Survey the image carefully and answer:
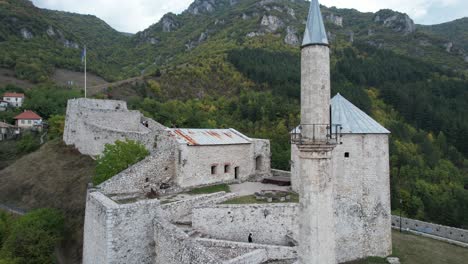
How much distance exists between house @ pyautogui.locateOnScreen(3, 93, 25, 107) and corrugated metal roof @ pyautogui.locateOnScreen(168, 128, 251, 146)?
47287 mm

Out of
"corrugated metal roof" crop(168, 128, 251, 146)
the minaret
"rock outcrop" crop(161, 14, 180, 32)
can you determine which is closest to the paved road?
"corrugated metal roof" crop(168, 128, 251, 146)

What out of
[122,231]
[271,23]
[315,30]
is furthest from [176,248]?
[271,23]

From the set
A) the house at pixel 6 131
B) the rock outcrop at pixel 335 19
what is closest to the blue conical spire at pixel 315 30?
the house at pixel 6 131

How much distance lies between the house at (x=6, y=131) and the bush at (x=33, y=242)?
110 ft

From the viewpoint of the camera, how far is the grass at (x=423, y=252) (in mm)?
14127

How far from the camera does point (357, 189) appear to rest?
46.0 feet

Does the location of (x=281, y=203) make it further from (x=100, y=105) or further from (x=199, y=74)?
(x=199, y=74)

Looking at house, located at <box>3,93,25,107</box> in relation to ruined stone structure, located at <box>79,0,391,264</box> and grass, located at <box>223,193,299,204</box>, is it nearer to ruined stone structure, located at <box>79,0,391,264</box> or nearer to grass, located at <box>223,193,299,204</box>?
ruined stone structure, located at <box>79,0,391,264</box>

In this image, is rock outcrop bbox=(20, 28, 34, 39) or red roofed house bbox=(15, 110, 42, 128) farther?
rock outcrop bbox=(20, 28, 34, 39)

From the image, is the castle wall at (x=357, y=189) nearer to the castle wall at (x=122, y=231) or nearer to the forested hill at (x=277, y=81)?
the castle wall at (x=122, y=231)

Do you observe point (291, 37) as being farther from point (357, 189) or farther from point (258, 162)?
point (357, 189)

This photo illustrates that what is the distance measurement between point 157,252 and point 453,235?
58.2 ft

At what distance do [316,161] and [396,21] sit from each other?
558 ft

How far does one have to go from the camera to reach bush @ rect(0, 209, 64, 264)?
643 inches
